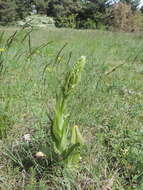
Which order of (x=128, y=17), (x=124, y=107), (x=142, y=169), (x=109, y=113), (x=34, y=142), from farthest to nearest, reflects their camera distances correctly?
(x=128, y=17) → (x=124, y=107) → (x=109, y=113) → (x=34, y=142) → (x=142, y=169)

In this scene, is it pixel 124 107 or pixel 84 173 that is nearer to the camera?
pixel 84 173

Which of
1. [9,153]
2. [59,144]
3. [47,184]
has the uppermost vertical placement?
[59,144]

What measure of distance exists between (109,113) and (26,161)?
899 mm

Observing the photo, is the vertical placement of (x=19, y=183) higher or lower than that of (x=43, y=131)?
lower

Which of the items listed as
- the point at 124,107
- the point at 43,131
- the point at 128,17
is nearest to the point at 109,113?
the point at 124,107

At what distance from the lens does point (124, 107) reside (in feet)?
7.86

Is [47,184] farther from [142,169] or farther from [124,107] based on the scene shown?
[124,107]

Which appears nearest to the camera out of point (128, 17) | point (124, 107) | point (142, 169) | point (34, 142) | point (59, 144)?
point (59, 144)

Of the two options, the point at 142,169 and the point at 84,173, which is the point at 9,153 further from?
the point at 142,169

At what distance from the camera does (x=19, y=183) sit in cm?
139

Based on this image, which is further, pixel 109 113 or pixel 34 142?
pixel 109 113

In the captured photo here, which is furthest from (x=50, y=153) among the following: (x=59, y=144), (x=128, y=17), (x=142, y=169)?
(x=128, y=17)

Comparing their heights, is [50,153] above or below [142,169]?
above

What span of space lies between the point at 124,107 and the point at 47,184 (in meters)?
1.23
